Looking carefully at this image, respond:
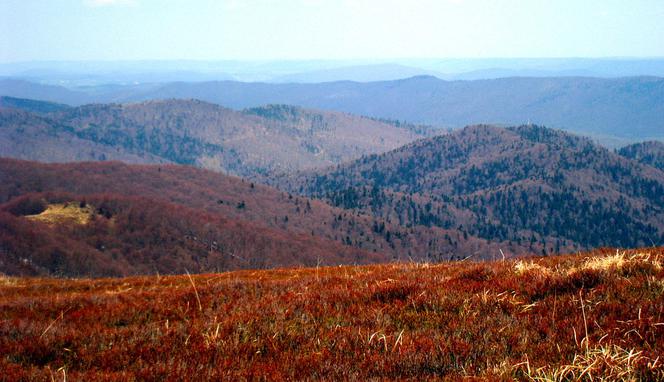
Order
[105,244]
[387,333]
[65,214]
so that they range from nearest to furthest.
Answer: [387,333]
[105,244]
[65,214]

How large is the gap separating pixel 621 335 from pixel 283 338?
4.53 m

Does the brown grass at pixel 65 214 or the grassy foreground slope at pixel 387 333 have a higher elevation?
the grassy foreground slope at pixel 387 333

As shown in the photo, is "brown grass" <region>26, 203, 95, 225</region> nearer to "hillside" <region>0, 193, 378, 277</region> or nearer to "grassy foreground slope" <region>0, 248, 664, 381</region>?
"hillside" <region>0, 193, 378, 277</region>

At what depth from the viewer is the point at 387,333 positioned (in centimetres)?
674

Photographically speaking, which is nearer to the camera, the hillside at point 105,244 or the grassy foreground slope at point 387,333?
the grassy foreground slope at point 387,333

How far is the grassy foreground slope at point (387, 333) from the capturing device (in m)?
5.32

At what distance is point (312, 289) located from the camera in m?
10.5

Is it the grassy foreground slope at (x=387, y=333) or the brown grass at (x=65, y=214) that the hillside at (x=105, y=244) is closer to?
the brown grass at (x=65, y=214)

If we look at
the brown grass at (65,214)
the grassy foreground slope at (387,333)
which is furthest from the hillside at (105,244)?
the grassy foreground slope at (387,333)

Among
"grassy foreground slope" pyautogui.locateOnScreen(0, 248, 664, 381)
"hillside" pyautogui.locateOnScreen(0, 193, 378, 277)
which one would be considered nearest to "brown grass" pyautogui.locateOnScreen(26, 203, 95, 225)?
"hillside" pyautogui.locateOnScreen(0, 193, 378, 277)

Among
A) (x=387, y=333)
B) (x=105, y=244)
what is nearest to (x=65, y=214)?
(x=105, y=244)

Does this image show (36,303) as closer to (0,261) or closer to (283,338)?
(283,338)

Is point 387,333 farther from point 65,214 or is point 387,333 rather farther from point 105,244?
point 65,214

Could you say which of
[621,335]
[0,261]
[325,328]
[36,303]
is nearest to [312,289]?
[325,328]
